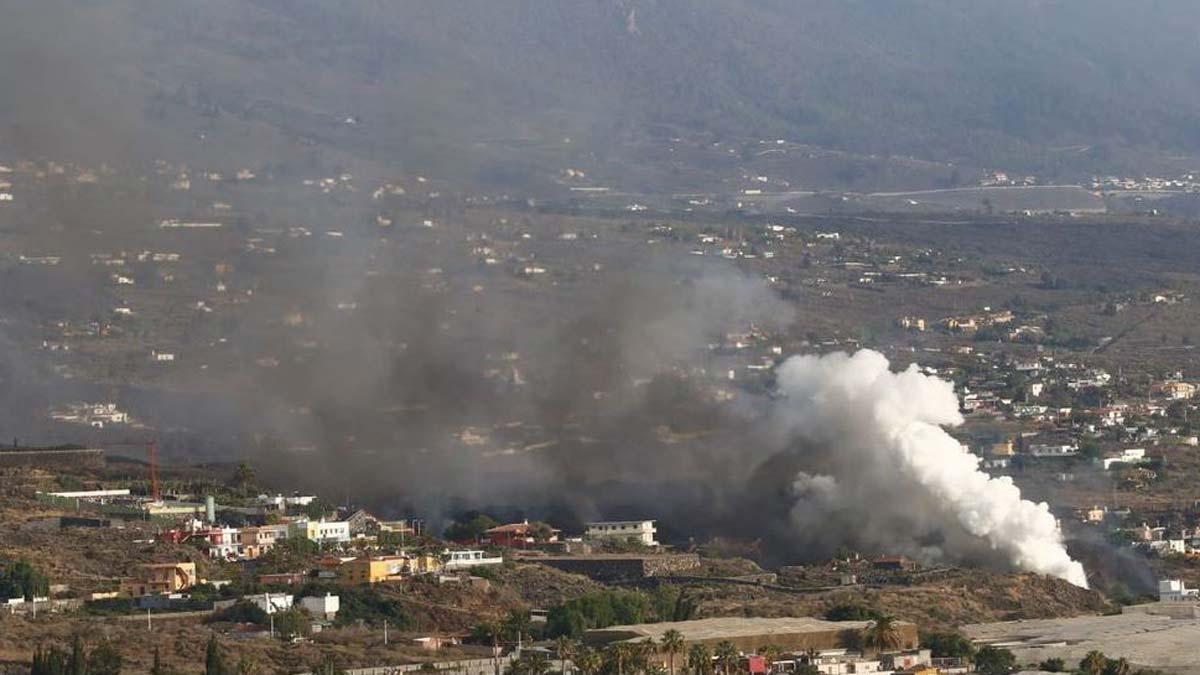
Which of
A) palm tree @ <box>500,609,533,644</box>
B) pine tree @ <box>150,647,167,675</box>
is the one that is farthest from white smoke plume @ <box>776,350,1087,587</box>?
pine tree @ <box>150,647,167,675</box>

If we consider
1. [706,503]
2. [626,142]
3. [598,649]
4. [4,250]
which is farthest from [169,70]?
[598,649]

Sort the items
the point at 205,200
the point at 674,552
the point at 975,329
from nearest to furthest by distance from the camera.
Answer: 1. the point at 674,552
2. the point at 205,200
3. the point at 975,329

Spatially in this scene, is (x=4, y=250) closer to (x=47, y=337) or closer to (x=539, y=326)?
(x=47, y=337)

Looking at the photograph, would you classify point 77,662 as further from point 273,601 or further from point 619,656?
point 273,601

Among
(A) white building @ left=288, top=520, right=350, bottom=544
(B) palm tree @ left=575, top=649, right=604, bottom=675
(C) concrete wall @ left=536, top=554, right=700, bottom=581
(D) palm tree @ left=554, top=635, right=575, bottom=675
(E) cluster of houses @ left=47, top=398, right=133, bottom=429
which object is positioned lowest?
(B) palm tree @ left=575, top=649, right=604, bottom=675

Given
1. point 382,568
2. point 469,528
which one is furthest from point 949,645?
point 469,528

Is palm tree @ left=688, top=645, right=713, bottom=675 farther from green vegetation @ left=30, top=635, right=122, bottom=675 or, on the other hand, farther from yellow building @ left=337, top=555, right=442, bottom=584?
yellow building @ left=337, top=555, right=442, bottom=584
